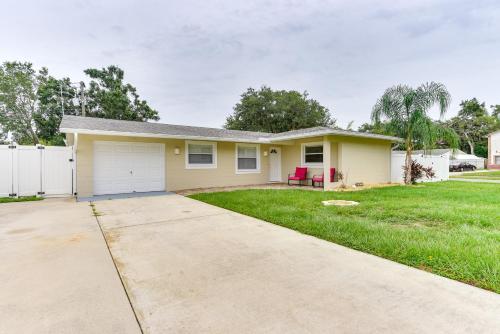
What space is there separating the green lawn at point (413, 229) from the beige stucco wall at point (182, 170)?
12.5 ft

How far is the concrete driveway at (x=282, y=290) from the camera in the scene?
2008 mm

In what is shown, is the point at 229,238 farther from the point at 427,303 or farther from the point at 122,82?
the point at 122,82

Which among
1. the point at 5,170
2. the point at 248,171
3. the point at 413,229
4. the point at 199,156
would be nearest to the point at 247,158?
the point at 248,171

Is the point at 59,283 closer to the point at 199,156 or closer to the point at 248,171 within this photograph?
the point at 199,156

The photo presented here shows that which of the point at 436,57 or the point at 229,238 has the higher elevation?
the point at 436,57

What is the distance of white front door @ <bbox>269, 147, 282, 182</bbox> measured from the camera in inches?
556

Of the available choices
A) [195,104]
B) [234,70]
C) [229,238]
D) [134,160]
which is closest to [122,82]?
[195,104]

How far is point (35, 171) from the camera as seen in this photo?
9.22 m

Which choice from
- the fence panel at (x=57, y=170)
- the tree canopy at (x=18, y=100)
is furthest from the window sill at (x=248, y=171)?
the tree canopy at (x=18, y=100)

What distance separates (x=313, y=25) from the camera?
1130 centimetres

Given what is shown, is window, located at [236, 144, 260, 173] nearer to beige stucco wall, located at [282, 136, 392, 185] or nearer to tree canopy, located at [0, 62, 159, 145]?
beige stucco wall, located at [282, 136, 392, 185]

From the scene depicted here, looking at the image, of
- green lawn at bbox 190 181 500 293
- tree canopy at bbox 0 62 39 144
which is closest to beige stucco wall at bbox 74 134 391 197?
green lawn at bbox 190 181 500 293

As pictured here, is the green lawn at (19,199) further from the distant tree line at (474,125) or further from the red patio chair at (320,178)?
the distant tree line at (474,125)

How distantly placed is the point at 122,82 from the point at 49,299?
29645mm
